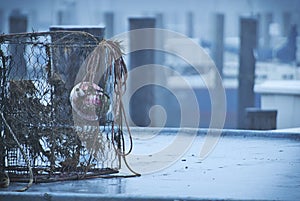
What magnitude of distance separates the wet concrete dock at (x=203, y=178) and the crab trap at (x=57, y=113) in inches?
9.4

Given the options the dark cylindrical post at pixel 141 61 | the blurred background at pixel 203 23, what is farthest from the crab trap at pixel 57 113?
the blurred background at pixel 203 23

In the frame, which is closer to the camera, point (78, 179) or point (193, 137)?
point (78, 179)

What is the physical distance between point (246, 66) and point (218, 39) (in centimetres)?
350

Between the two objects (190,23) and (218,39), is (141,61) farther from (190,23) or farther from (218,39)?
(190,23)

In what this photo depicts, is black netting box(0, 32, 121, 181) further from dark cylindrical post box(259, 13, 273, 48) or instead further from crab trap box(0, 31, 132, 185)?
dark cylindrical post box(259, 13, 273, 48)

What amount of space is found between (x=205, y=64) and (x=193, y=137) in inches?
366

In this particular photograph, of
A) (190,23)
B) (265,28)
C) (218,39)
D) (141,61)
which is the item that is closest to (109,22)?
(190,23)

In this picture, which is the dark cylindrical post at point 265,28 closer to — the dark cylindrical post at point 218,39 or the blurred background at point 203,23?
the blurred background at point 203,23

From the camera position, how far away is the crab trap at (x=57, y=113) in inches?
245

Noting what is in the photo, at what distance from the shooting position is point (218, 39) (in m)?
19.0

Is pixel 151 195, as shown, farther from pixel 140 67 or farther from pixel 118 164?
pixel 140 67

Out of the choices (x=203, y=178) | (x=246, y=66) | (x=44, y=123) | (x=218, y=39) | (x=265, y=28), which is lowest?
(x=203, y=178)

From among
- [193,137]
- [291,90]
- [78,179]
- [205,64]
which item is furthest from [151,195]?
[205,64]

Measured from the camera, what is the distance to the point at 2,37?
245 inches
